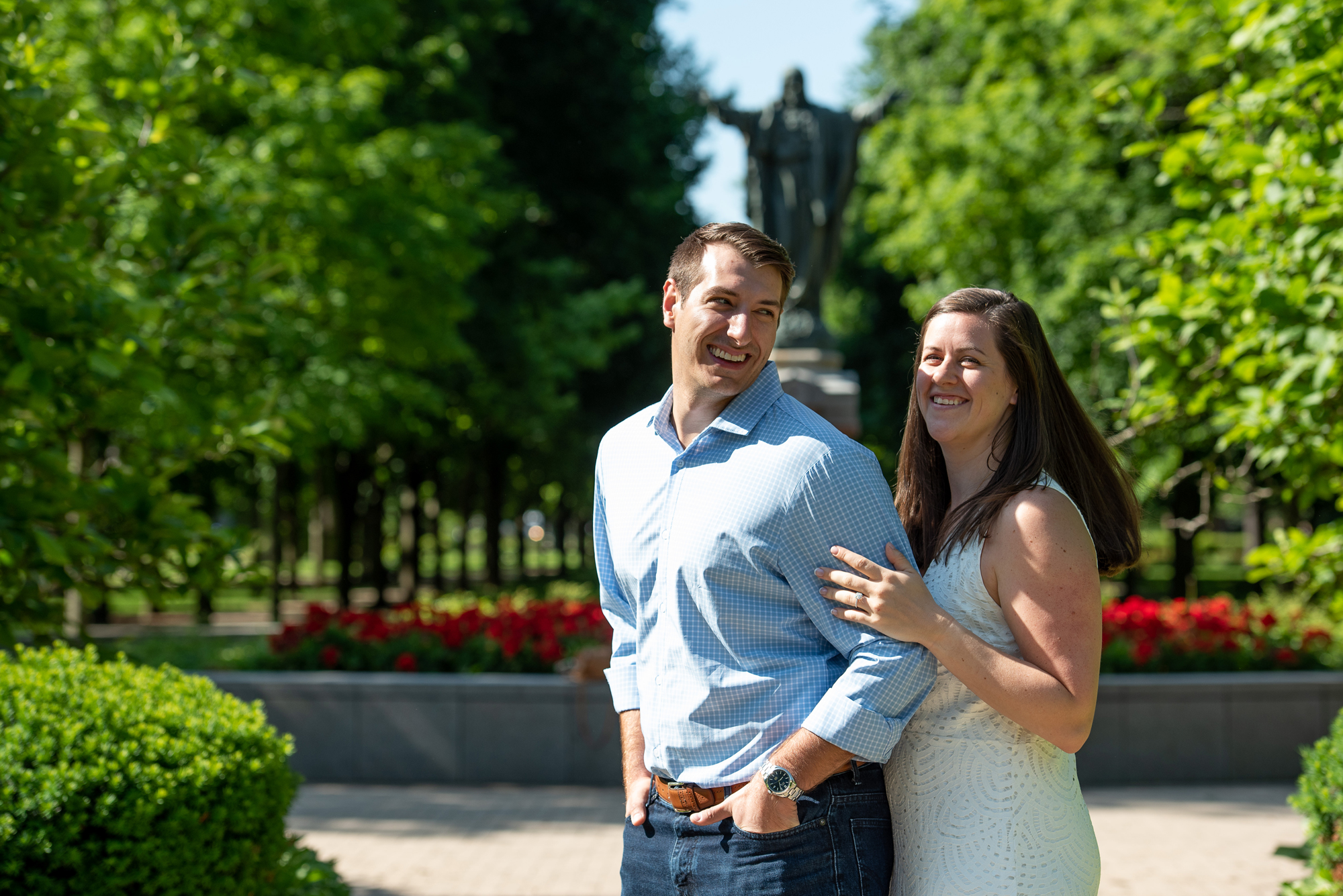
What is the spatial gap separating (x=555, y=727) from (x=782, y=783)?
6589mm

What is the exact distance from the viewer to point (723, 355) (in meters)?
2.37

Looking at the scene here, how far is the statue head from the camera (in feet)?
32.4

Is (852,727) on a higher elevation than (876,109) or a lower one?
lower

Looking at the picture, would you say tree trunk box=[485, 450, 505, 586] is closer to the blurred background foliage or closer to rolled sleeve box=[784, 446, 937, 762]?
the blurred background foliage

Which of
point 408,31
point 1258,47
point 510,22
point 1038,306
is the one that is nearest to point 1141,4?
point 1038,306

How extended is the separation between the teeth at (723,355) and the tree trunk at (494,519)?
21669mm

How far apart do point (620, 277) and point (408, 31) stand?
5.93 m

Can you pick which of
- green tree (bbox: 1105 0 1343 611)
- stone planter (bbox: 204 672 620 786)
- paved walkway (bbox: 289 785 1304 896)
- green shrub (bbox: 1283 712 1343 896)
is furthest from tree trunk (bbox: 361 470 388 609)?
green shrub (bbox: 1283 712 1343 896)

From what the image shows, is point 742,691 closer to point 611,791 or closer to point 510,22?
point 611,791

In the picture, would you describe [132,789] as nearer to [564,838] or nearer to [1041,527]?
[1041,527]

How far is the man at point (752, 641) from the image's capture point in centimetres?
213

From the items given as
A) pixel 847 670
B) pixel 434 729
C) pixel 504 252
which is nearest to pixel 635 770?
pixel 847 670

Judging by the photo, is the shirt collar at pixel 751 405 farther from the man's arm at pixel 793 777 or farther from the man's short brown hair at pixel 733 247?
the man's arm at pixel 793 777

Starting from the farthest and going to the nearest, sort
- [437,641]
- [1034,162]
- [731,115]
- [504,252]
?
[504,252], [1034,162], [731,115], [437,641]
